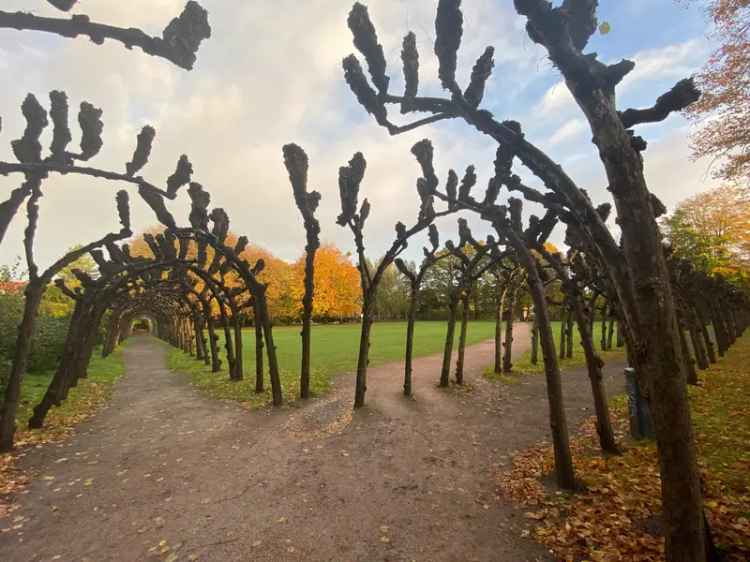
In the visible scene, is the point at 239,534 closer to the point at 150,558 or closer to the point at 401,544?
the point at 150,558

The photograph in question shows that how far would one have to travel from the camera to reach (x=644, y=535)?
147 inches

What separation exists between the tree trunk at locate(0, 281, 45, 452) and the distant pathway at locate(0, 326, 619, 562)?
72 centimetres

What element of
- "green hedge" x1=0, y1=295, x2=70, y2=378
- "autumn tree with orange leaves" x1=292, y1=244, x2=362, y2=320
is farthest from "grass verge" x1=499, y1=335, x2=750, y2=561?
"autumn tree with orange leaves" x1=292, y1=244, x2=362, y2=320

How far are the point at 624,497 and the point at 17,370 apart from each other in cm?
1014

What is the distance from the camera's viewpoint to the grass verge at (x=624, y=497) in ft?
11.8

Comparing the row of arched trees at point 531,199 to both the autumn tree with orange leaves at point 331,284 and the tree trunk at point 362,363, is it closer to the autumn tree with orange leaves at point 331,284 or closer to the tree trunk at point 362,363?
the tree trunk at point 362,363

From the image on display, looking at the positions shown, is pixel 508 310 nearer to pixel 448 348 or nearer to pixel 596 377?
pixel 448 348

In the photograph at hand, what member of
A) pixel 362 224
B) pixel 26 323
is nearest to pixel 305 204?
pixel 362 224

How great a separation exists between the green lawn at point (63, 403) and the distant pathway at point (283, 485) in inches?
23.0

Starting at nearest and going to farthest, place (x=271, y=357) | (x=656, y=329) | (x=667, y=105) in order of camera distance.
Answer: (x=656, y=329), (x=667, y=105), (x=271, y=357)

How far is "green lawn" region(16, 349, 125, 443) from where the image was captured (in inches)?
317

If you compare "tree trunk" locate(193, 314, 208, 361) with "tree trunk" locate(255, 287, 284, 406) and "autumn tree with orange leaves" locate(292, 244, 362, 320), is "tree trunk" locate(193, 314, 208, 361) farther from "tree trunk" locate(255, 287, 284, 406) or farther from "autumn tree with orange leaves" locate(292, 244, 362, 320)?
"autumn tree with orange leaves" locate(292, 244, 362, 320)

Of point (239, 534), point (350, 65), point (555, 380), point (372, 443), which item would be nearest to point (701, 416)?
point (555, 380)

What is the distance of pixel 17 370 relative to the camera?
6.73 metres
